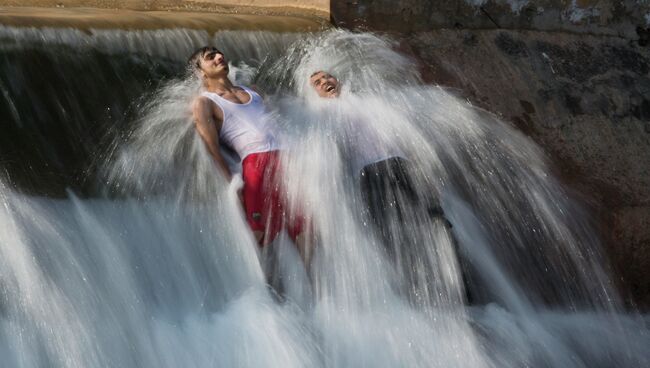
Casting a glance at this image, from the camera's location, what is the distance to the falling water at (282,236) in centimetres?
541

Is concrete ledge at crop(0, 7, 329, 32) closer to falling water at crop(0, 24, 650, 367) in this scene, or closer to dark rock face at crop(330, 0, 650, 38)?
falling water at crop(0, 24, 650, 367)

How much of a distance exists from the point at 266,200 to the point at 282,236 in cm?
20

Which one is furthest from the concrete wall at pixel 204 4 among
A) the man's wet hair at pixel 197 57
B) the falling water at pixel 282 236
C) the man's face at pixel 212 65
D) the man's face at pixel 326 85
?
the man's face at pixel 212 65

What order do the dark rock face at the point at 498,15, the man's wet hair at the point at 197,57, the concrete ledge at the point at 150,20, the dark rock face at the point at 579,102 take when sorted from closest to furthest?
the man's wet hair at the point at 197,57 < the concrete ledge at the point at 150,20 < the dark rock face at the point at 579,102 < the dark rock face at the point at 498,15

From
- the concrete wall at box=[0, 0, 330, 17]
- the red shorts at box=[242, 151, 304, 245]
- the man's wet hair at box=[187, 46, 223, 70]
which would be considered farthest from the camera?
the concrete wall at box=[0, 0, 330, 17]

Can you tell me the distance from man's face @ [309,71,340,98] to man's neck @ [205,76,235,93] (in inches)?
21.6

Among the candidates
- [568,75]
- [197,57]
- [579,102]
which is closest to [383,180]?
[197,57]

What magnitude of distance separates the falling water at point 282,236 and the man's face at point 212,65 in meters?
0.28

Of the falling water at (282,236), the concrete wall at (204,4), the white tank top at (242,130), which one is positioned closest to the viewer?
the falling water at (282,236)

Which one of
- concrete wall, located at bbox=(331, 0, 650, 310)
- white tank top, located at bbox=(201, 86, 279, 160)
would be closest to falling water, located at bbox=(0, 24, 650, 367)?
white tank top, located at bbox=(201, 86, 279, 160)

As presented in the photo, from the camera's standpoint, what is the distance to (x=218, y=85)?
645 cm

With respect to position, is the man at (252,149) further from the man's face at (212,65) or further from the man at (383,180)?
the man at (383,180)

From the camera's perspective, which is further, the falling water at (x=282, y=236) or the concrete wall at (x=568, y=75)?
the concrete wall at (x=568, y=75)

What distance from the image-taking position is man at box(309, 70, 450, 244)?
6430 mm
